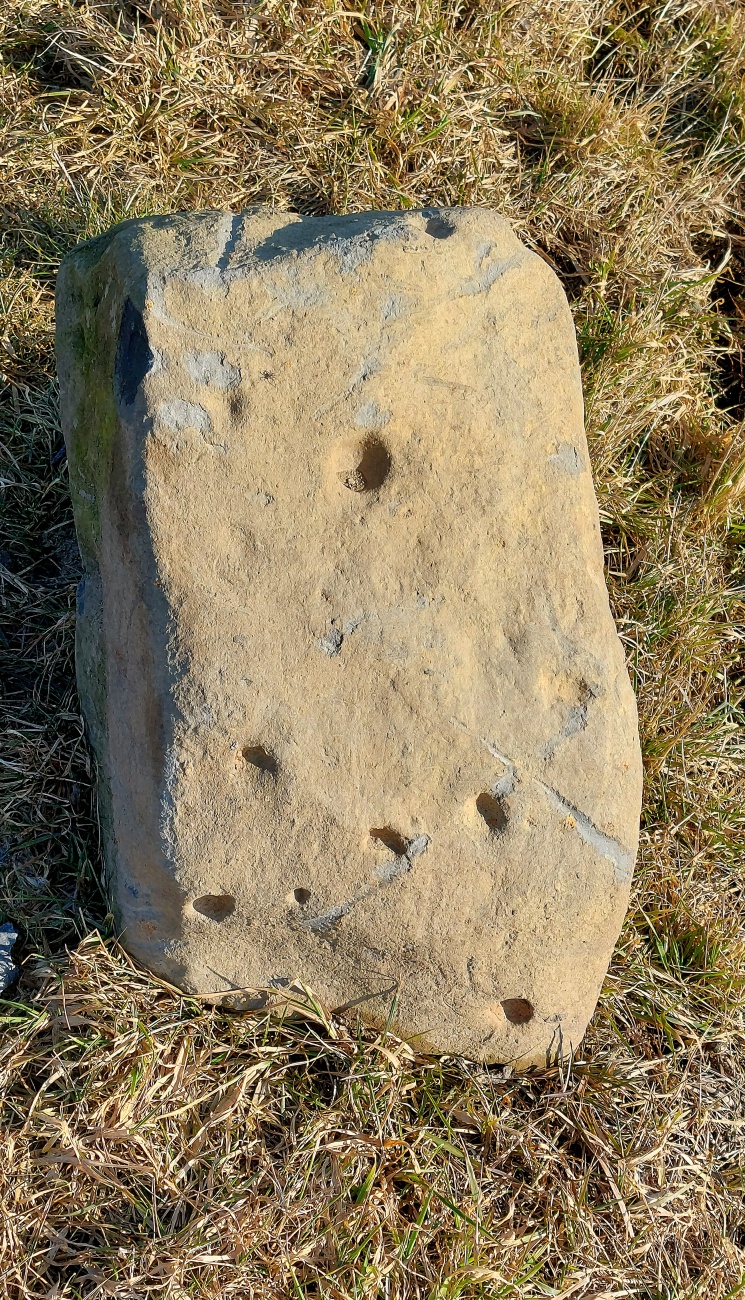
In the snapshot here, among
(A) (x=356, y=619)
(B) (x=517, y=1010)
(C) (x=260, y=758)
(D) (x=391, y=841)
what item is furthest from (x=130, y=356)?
(B) (x=517, y=1010)

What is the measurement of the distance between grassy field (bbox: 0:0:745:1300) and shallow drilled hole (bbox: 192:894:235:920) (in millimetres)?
258

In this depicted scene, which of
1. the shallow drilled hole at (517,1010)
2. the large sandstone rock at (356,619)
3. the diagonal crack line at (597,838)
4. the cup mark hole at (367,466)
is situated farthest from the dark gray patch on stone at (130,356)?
the shallow drilled hole at (517,1010)

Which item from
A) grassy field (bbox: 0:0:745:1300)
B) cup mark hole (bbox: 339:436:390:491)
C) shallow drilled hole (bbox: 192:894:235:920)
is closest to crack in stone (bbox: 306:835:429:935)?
shallow drilled hole (bbox: 192:894:235:920)

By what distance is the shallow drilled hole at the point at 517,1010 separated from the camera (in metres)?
1.97

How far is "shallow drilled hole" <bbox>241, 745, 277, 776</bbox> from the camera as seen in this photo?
178 cm

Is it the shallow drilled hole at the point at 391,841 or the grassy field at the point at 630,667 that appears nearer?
the shallow drilled hole at the point at 391,841

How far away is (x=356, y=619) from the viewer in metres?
1.80

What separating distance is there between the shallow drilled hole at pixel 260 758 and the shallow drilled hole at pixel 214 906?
23cm

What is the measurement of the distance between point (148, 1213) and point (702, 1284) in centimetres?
104

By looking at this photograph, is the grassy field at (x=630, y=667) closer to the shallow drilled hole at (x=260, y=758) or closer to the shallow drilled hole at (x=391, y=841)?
the shallow drilled hole at (x=391, y=841)

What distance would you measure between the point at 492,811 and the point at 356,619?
0.38 metres

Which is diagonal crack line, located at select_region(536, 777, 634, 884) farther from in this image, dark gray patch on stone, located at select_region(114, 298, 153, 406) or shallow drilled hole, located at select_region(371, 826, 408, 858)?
dark gray patch on stone, located at select_region(114, 298, 153, 406)

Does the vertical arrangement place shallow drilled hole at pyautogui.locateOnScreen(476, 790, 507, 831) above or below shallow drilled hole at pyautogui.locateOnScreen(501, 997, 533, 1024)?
above

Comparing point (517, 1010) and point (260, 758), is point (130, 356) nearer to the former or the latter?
point (260, 758)
